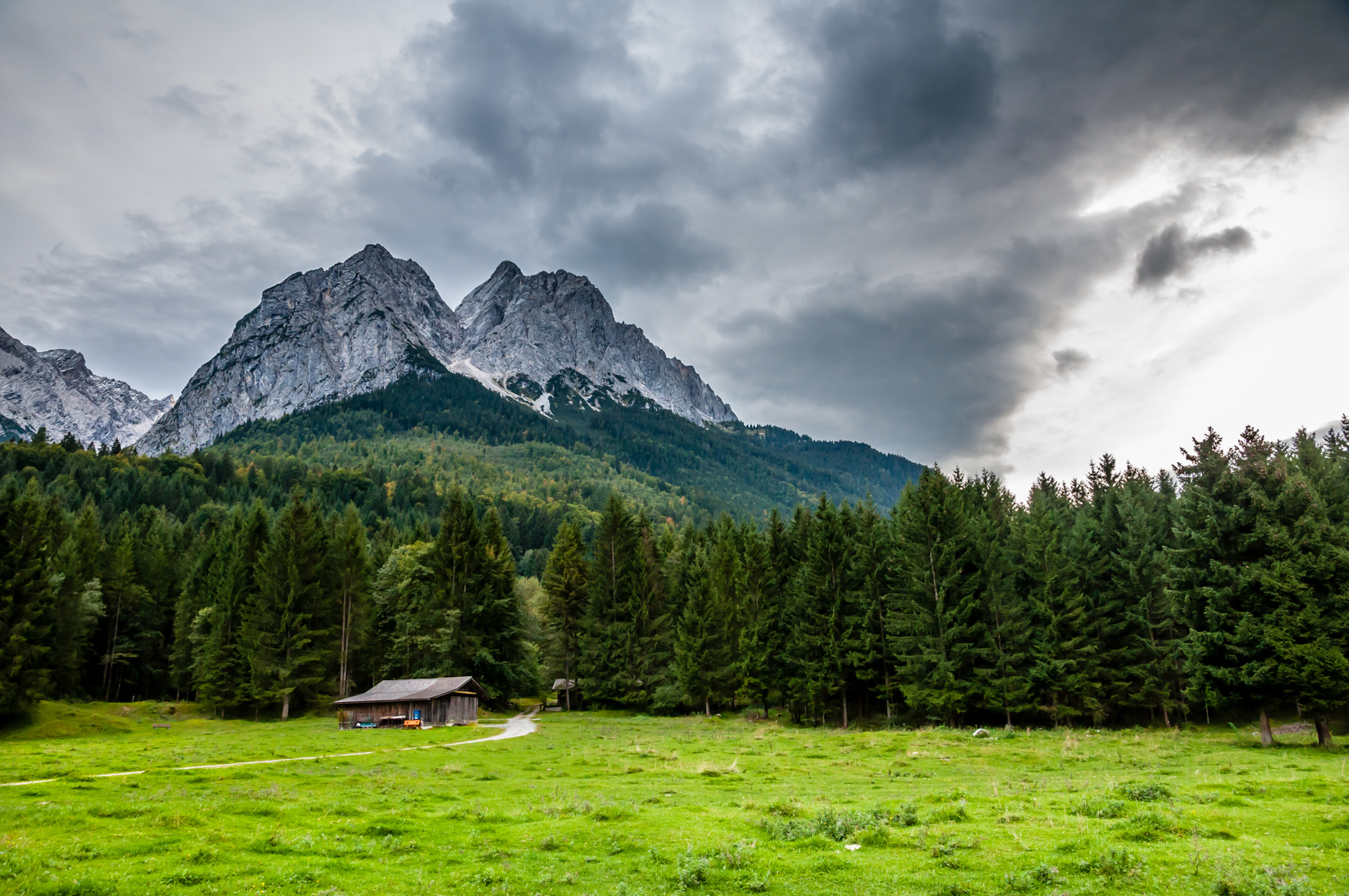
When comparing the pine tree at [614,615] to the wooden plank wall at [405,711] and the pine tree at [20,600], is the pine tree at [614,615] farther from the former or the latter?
the pine tree at [20,600]

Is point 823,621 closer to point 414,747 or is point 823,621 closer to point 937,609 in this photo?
point 937,609

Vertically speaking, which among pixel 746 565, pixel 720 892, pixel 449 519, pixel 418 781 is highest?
pixel 449 519

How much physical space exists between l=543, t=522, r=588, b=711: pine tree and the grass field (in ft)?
137

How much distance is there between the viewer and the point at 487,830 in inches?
639

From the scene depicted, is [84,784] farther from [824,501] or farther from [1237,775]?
[824,501]

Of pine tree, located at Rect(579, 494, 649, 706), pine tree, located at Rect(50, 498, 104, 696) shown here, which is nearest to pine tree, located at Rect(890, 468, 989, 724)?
pine tree, located at Rect(579, 494, 649, 706)

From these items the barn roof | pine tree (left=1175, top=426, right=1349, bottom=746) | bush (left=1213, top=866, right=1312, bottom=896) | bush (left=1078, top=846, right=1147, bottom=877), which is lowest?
the barn roof

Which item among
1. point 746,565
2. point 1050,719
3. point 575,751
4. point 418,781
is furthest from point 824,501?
point 418,781

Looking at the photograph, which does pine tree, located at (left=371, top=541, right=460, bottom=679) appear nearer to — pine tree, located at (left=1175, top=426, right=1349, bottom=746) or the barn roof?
the barn roof

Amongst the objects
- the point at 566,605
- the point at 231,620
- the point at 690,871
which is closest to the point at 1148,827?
the point at 690,871

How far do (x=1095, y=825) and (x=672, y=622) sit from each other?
189 feet

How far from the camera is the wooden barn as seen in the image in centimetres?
5381

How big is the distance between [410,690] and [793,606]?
33.2m

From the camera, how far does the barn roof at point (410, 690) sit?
5419 cm
